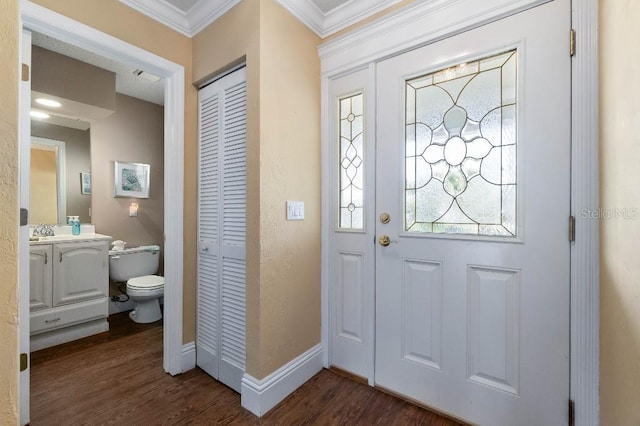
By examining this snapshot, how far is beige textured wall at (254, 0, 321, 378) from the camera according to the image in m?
1.56

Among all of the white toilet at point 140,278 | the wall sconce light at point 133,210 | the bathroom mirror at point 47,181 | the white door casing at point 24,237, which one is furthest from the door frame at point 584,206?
the bathroom mirror at point 47,181

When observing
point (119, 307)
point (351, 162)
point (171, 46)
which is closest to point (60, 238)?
point (119, 307)

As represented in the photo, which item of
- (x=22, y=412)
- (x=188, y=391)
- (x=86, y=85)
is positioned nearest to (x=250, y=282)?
(x=188, y=391)

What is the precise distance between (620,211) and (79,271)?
11.5ft

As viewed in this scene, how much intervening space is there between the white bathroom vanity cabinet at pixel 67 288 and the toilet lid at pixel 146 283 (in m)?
0.22

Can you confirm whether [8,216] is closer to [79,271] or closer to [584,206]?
[584,206]

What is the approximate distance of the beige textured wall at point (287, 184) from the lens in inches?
61.6

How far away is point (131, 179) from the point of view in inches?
126

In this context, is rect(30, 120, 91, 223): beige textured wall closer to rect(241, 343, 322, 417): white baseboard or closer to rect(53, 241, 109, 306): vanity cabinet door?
rect(53, 241, 109, 306): vanity cabinet door

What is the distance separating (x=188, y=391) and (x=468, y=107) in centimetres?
226

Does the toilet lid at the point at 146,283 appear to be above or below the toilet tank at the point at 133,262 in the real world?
below

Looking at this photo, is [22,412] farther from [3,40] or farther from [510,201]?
[510,201]

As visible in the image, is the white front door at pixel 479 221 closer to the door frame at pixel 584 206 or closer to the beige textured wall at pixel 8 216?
the door frame at pixel 584 206

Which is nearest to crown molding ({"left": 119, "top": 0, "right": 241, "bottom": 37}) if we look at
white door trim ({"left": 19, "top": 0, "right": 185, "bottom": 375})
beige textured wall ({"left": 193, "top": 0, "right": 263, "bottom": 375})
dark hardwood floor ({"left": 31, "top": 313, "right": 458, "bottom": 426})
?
beige textured wall ({"left": 193, "top": 0, "right": 263, "bottom": 375})
